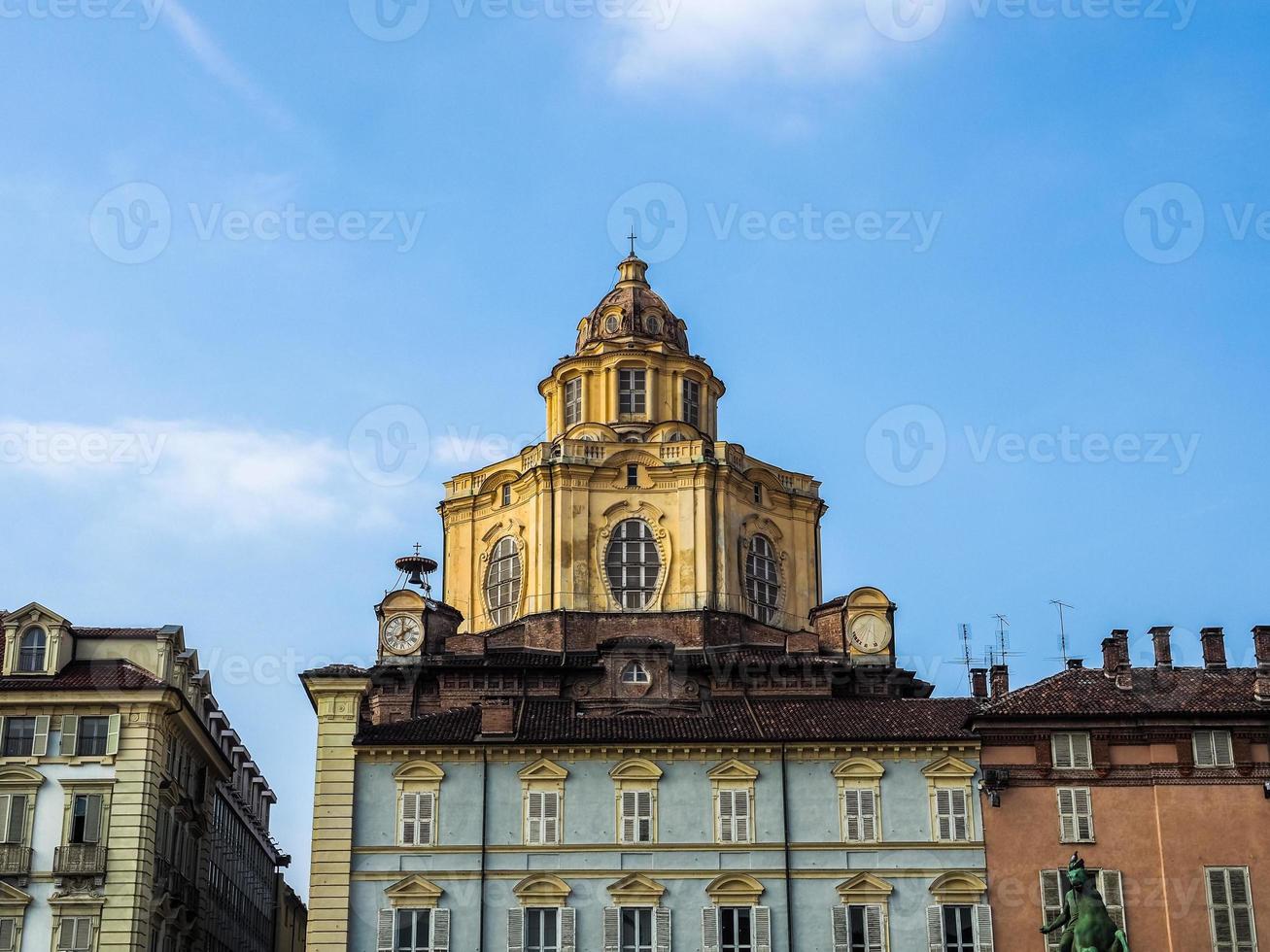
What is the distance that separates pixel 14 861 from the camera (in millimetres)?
55156

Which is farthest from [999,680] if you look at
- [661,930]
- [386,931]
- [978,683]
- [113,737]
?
[113,737]

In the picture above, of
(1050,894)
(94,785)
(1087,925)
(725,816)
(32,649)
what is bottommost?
(1087,925)

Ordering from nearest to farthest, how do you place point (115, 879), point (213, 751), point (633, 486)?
point (115, 879)
point (213, 751)
point (633, 486)

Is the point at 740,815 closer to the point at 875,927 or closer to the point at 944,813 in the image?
the point at 875,927

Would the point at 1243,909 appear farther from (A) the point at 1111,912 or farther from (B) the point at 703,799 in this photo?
(B) the point at 703,799

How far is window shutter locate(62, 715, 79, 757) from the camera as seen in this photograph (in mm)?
56906

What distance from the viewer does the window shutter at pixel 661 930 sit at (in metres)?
55.3

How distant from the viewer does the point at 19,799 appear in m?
56.1

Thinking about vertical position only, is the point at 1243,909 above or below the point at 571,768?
below

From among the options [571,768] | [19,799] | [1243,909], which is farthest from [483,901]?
[1243,909]

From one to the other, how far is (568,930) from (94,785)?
15.7m

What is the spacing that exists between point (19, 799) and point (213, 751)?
1250 cm

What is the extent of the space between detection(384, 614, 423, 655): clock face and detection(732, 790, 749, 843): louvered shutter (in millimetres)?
20505

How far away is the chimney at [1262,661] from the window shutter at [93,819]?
124 feet
